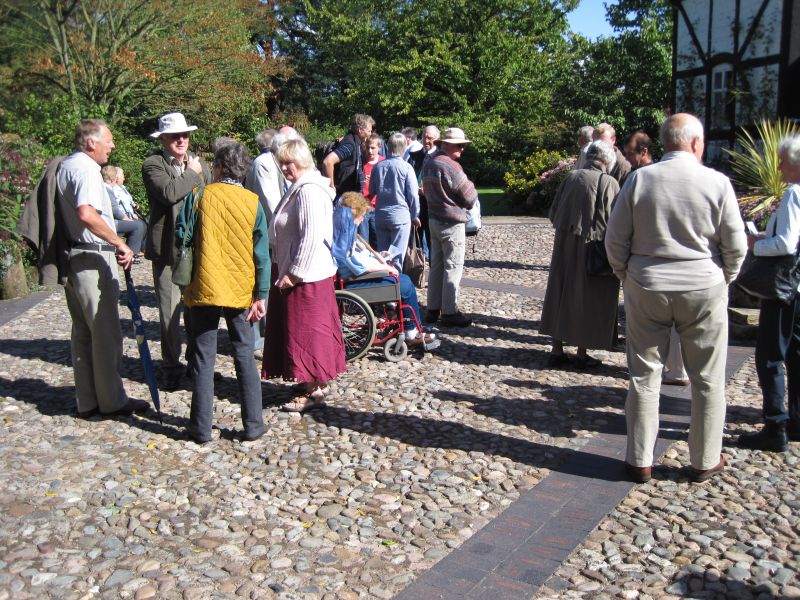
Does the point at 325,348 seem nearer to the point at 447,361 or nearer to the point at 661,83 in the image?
the point at 447,361

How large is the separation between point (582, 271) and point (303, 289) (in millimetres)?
2268

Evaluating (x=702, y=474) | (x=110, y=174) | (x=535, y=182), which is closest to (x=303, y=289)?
(x=702, y=474)

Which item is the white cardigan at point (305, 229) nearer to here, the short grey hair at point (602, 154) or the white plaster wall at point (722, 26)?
the short grey hair at point (602, 154)

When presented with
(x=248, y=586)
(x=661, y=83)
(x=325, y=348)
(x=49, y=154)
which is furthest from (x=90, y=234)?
A: (x=661, y=83)

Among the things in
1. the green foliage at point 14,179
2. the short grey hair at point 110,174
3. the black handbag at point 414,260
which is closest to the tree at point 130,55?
the green foliage at point 14,179

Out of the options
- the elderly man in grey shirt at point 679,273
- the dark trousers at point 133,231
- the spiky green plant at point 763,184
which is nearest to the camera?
the elderly man in grey shirt at point 679,273

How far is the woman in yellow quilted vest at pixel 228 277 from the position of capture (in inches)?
179

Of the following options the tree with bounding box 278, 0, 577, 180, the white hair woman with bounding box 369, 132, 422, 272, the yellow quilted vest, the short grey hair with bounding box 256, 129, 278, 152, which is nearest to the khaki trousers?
the yellow quilted vest

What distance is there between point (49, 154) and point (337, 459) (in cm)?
990

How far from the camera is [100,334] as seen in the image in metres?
5.06

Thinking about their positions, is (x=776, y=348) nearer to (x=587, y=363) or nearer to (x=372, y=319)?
(x=587, y=363)

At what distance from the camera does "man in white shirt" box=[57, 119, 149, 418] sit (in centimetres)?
482

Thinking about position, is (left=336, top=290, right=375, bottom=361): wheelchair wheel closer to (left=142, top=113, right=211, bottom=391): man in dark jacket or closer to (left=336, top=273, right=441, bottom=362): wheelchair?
(left=336, top=273, right=441, bottom=362): wheelchair

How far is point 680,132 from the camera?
3984 mm
